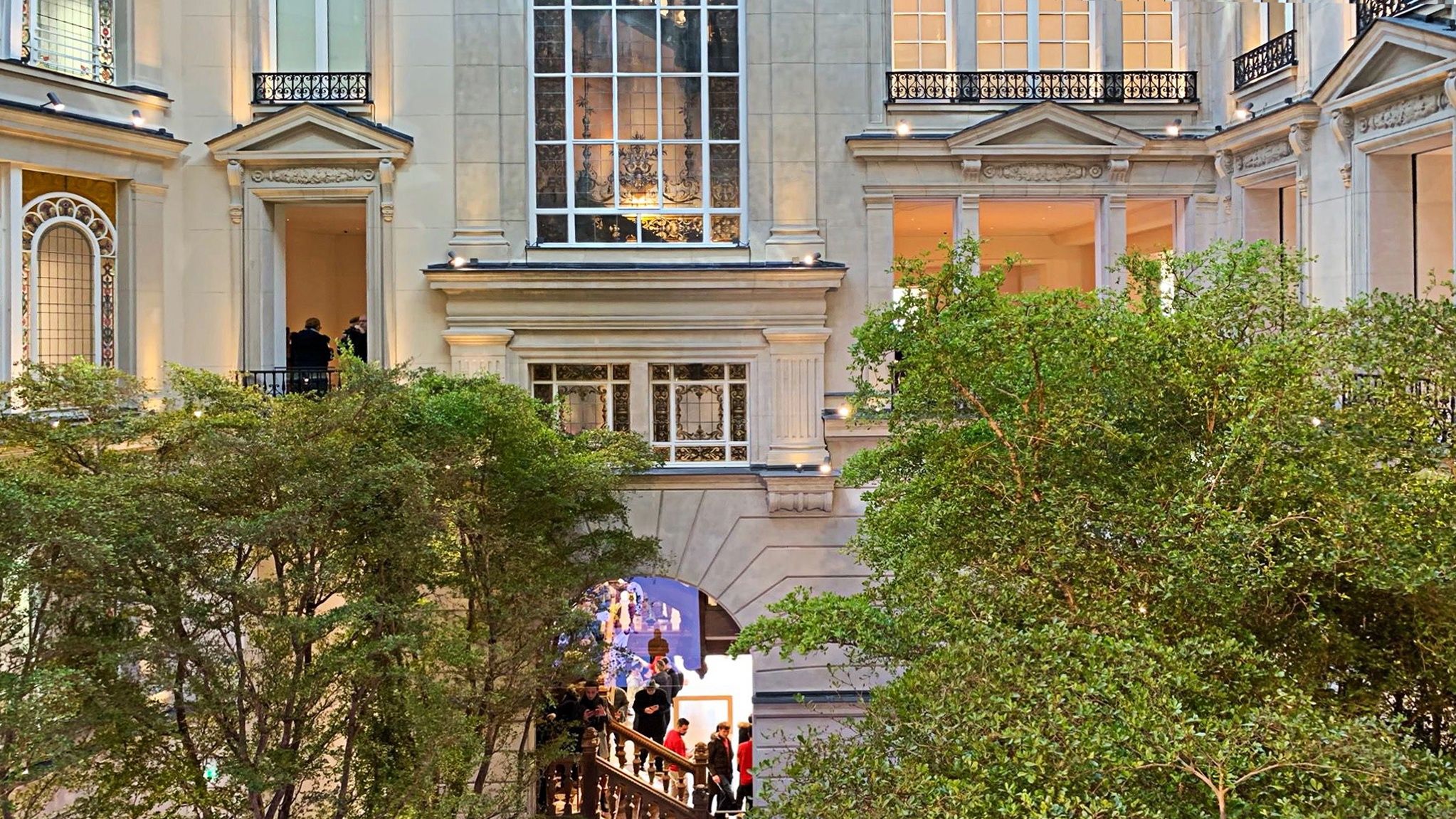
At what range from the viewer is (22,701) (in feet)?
30.0

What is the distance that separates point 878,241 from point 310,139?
8363 millimetres

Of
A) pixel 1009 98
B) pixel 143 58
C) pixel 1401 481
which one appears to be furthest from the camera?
pixel 1009 98

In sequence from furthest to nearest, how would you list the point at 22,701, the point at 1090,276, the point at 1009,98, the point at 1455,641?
the point at 1090,276, the point at 1009,98, the point at 22,701, the point at 1455,641

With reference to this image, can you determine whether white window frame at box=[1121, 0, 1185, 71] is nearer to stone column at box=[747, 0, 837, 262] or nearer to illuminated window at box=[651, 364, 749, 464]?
stone column at box=[747, 0, 837, 262]

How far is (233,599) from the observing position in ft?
37.5

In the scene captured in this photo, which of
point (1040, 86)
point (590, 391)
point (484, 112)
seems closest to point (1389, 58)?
point (1040, 86)

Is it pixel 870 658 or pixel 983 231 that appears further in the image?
pixel 983 231

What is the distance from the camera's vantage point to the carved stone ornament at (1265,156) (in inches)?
690

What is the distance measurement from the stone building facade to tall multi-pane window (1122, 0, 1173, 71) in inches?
1.4

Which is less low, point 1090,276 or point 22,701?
point 1090,276

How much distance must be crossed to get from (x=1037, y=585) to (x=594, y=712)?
13.0 m

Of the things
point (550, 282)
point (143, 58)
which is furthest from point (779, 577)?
point (143, 58)

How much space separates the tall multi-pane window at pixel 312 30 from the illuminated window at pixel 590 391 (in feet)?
17.5

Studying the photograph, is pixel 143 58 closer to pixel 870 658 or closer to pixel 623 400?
pixel 623 400
